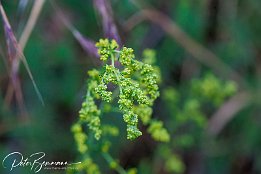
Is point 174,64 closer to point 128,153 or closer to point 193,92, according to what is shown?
point 193,92

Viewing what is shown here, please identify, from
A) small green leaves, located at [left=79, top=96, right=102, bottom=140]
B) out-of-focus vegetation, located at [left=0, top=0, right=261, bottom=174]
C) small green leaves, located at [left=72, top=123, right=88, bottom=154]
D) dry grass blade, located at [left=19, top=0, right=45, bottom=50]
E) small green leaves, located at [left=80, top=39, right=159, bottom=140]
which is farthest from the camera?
out-of-focus vegetation, located at [left=0, top=0, right=261, bottom=174]

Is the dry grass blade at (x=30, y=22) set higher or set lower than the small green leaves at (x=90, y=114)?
higher

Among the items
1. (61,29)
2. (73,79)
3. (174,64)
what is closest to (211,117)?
(174,64)

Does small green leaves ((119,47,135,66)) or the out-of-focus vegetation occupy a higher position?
the out-of-focus vegetation

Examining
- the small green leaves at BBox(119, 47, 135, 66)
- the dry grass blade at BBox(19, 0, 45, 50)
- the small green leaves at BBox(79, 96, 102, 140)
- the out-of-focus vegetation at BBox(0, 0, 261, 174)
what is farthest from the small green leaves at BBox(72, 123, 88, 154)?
the out-of-focus vegetation at BBox(0, 0, 261, 174)

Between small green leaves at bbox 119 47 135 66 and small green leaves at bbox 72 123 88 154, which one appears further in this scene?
small green leaves at bbox 72 123 88 154

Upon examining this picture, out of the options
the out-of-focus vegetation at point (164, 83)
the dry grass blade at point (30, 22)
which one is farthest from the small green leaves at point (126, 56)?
the out-of-focus vegetation at point (164, 83)

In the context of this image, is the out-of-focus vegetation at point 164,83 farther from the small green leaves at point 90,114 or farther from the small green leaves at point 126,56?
the small green leaves at point 126,56

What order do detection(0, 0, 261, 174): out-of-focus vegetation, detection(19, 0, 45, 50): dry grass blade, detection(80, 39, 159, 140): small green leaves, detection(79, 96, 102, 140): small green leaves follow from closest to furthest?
detection(80, 39, 159, 140): small green leaves
detection(79, 96, 102, 140): small green leaves
detection(19, 0, 45, 50): dry grass blade
detection(0, 0, 261, 174): out-of-focus vegetation

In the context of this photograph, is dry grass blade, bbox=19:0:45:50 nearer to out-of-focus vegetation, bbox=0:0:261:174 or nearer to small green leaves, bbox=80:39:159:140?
out-of-focus vegetation, bbox=0:0:261:174
